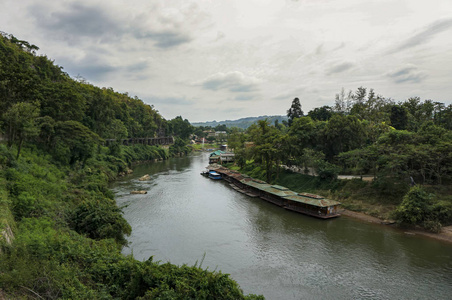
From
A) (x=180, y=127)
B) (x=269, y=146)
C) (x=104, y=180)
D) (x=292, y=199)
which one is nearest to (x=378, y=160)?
(x=292, y=199)

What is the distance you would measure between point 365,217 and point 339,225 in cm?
421

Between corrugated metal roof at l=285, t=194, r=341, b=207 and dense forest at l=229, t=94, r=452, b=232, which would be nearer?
dense forest at l=229, t=94, r=452, b=232

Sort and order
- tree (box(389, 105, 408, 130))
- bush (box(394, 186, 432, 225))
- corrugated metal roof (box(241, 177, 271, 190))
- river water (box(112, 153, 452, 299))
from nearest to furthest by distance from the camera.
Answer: river water (box(112, 153, 452, 299)) → bush (box(394, 186, 432, 225)) → corrugated metal roof (box(241, 177, 271, 190)) → tree (box(389, 105, 408, 130))

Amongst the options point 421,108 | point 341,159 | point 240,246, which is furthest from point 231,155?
point 240,246

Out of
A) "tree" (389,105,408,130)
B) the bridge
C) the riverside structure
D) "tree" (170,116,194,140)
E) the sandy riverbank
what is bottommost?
the sandy riverbank

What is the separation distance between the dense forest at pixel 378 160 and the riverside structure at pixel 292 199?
4.24m

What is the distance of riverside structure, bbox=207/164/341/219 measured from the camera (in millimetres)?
30297

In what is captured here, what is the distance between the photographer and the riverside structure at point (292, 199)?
30.3 metres

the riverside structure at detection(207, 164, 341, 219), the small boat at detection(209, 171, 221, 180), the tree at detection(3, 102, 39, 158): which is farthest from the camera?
the small boat at detection(209, 171, 221, 180)

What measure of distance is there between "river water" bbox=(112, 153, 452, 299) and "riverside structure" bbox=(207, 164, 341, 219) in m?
1.07

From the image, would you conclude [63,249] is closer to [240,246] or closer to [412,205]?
[240,246]

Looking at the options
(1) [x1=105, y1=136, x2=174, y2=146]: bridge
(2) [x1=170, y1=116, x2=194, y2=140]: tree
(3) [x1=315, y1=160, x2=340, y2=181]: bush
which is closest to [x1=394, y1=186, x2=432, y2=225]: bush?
(3) [x1=315, y1=160, x2=340, y2=181]: bush

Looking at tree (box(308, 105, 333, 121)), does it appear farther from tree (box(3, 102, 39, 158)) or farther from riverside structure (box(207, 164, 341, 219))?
tree (box(3, 102, 39, 158))

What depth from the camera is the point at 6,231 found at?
11875mm
